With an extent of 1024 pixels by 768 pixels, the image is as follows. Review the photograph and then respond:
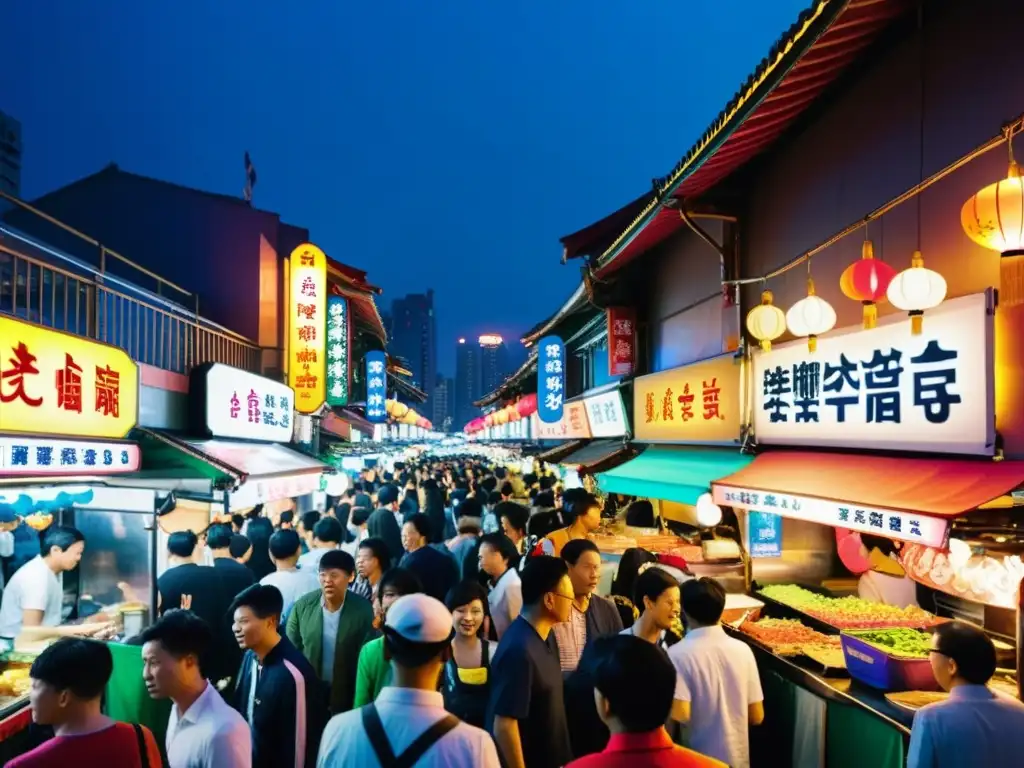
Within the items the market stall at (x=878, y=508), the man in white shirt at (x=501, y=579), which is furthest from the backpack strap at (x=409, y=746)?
the market stall at (x=878, y=508)

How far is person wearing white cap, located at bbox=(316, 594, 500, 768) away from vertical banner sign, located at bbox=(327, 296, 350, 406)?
53.8 ft

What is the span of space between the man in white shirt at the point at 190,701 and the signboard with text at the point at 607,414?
12034mm

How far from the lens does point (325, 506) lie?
19.1 m

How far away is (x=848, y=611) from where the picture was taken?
28.5ft

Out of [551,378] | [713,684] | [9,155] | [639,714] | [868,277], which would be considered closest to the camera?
[639,714]

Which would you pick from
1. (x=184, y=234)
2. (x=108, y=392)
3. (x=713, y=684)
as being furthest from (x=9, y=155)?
(x=713, y=684)

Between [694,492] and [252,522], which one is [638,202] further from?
[252,522]

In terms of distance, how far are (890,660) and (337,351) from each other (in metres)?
16.0

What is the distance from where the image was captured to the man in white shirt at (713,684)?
17.5ft

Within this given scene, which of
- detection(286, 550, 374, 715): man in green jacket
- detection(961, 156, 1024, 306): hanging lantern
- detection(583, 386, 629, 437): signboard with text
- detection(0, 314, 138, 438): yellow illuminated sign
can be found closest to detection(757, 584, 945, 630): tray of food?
detection(961, 156, 1024, 306): hanging lantern

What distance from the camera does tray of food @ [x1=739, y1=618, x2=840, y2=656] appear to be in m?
7.88

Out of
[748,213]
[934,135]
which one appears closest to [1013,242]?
[934,135]

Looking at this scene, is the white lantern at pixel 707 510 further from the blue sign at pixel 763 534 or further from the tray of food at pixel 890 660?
the tray of food at pixel 890 660

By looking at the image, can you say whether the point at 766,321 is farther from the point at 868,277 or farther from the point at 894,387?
the point at 894,387
